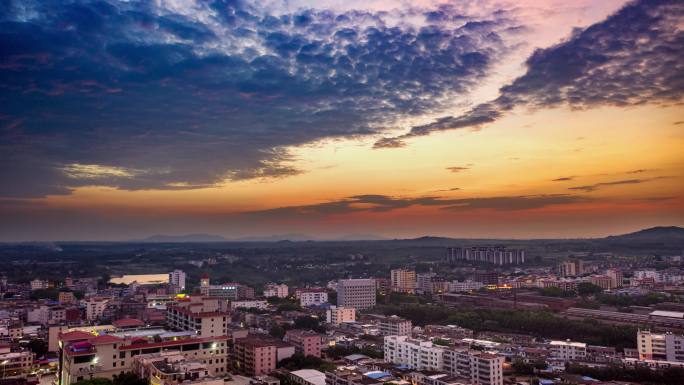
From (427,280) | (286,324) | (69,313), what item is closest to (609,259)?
(427,280)

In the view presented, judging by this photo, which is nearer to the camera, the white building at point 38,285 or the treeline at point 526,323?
the treeline at point 526,323

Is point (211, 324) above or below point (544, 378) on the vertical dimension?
above

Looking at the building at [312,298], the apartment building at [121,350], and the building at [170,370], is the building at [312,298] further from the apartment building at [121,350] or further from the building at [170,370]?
the building at [170,370]

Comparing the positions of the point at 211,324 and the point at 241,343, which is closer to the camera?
the point at 211,324

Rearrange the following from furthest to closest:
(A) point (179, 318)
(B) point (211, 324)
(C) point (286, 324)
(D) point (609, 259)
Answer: (D) point (609, 259), (C) point (286, 324), (A) point (179, 318), (B) point (211, 324)

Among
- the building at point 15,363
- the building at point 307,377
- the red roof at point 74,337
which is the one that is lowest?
the building at point 307,377

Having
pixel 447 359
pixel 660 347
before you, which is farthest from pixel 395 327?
pixel 660 347

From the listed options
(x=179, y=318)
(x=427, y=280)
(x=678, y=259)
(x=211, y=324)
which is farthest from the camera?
(x=678, y=259)

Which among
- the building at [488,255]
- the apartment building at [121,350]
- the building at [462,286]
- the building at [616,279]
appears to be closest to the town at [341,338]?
the apartment building at [121,350]

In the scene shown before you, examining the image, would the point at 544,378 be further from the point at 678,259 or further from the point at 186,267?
the point at 678,259
